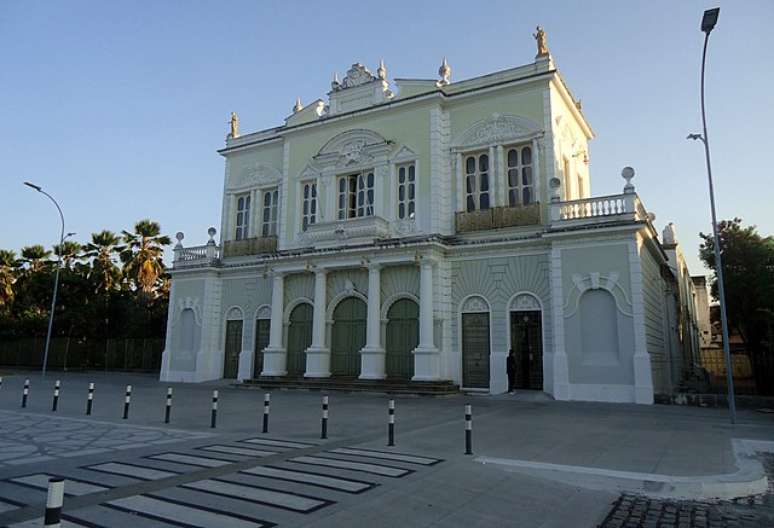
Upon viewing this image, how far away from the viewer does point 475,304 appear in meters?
22.1

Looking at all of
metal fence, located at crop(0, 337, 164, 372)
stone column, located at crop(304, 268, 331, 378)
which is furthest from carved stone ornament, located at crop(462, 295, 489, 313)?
metal fence, located at crop(0, 337, 164, 372)

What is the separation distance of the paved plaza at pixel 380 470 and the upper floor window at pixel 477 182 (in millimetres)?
11243

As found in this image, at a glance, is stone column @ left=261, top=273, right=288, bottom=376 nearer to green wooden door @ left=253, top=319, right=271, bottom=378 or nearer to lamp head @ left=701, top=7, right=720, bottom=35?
green wooden door @ left=253, top=319, right=271, bottom=378

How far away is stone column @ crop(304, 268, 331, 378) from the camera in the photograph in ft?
77.2

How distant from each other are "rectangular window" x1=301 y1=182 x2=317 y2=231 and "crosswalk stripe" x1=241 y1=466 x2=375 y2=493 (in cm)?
2003

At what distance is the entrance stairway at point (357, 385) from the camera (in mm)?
20406

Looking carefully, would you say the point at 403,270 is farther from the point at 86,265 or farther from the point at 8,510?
the point at 86,265

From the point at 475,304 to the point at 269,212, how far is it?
1288cm

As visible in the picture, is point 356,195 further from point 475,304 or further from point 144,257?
point 144,257

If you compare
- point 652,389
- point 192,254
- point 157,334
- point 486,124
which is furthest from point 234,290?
point 652,389

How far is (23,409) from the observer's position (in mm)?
14648

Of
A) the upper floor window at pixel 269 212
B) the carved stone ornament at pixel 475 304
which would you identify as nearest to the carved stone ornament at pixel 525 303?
the carved stone ornament at pixel 475 304

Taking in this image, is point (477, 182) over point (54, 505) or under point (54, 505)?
over

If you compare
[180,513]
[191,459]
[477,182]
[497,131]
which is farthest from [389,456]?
[497,131]
